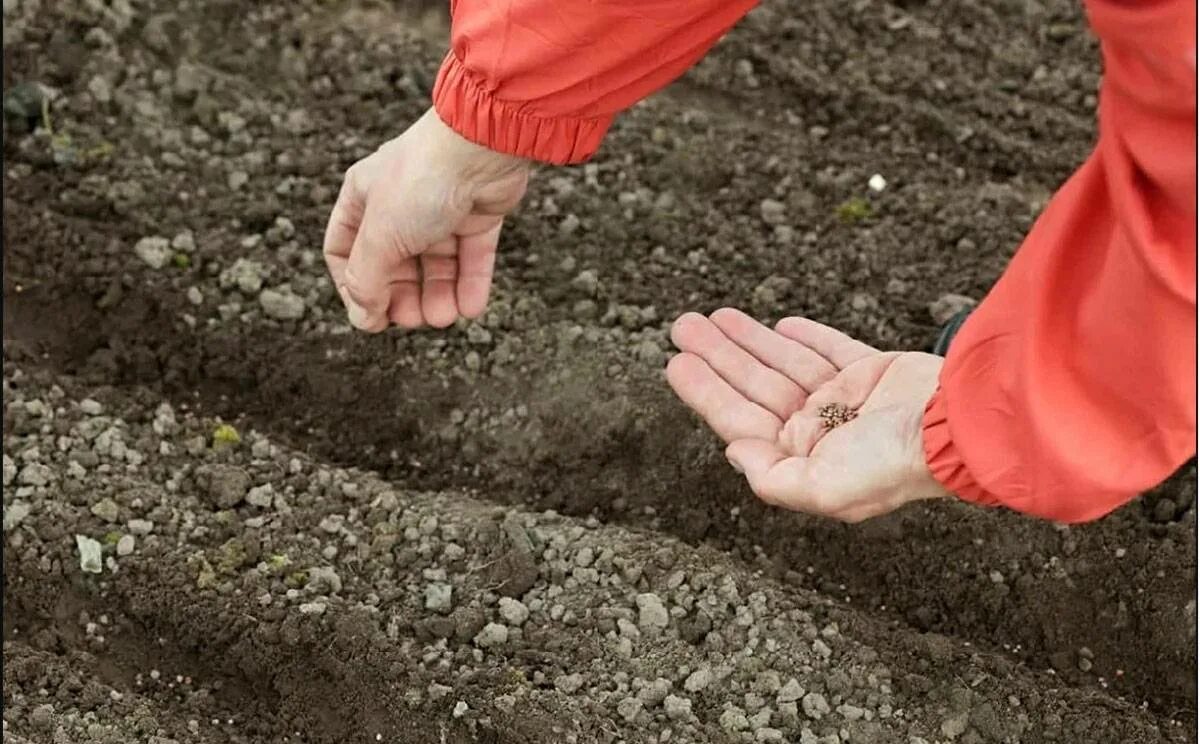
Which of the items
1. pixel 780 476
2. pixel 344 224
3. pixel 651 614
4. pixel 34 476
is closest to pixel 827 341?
pixel 780 476

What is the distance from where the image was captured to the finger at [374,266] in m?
2.04

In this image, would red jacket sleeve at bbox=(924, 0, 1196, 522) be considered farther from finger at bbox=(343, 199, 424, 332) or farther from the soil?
finger at bbox=(343, 199, 424, 332)

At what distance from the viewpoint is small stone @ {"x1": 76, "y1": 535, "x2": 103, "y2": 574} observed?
7.45 feet

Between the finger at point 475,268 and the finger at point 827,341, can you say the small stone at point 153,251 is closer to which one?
the finger at point 475,268

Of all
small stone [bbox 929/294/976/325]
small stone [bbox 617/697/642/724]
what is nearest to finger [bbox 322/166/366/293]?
small stone [bbox 617/697/642/724]

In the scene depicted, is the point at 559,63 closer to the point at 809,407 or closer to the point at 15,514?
the point at 809,407

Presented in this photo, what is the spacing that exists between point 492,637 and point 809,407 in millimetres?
544

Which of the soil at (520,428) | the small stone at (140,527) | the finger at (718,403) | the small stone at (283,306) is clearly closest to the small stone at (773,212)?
the soil at (520,428)

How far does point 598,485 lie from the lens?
2.46 m

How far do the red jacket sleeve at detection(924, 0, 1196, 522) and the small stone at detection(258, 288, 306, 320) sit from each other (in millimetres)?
1244

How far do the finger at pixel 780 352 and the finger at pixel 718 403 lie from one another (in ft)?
0.26

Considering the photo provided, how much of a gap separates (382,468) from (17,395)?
59 cm

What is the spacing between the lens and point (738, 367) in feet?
7.02

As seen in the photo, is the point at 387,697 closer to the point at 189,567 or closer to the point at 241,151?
the point at 189,567
